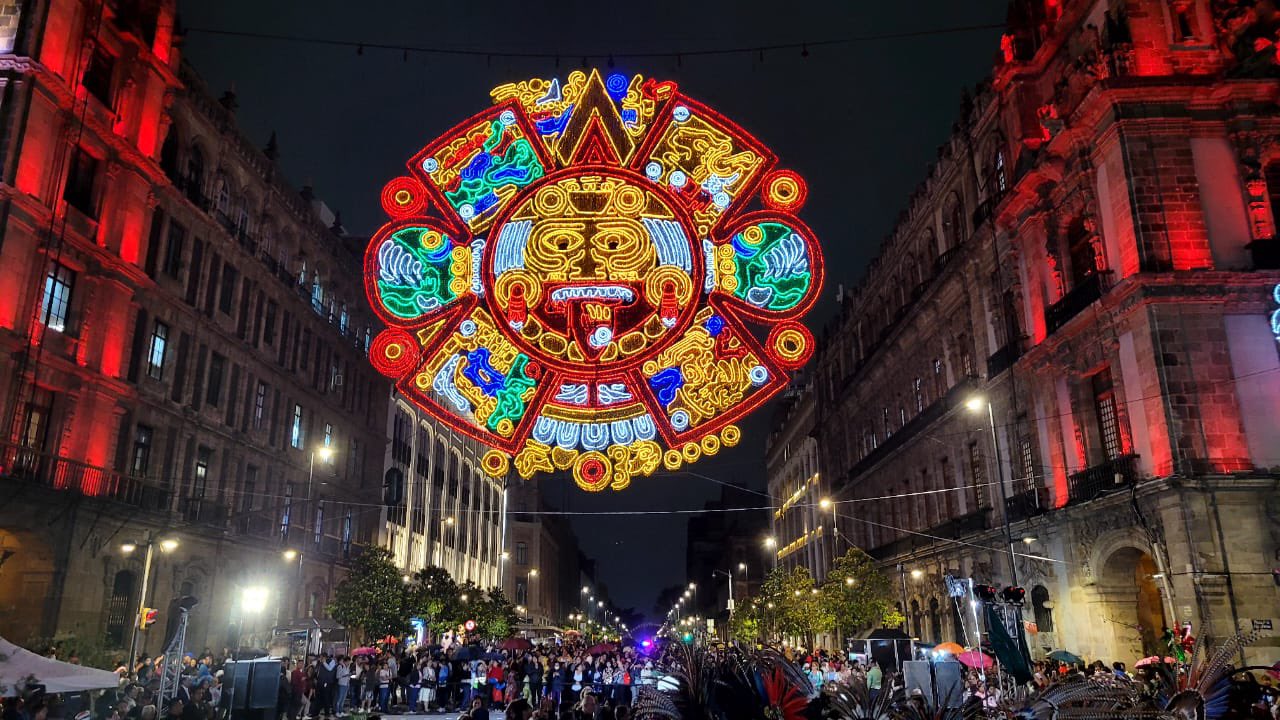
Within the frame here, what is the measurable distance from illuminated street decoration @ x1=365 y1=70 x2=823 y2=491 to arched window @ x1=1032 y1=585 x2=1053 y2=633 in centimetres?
2380

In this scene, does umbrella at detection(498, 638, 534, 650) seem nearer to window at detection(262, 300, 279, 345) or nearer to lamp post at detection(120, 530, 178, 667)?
lamp post at detection(120, 530, 178, 667)

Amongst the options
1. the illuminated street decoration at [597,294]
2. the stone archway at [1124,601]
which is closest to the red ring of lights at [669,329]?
the illuminated street decoration at [597,294]

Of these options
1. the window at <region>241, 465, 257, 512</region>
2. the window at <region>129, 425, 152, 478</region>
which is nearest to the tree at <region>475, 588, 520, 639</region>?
the window at <region>241, 465, 257, 512</region>

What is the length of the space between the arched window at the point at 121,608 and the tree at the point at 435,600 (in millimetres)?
17468

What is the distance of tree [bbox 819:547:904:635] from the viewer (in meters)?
43.7

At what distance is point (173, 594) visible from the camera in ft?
109

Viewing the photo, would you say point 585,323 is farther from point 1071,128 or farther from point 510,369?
point 1071,128

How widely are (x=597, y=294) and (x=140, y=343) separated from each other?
27.4 meters

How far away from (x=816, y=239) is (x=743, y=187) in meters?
1.22

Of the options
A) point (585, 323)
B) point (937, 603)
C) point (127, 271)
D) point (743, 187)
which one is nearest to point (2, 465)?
point (127, 271)

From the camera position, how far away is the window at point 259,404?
1628 inches

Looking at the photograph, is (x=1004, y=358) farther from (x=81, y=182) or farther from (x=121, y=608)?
(x=81, y=182)

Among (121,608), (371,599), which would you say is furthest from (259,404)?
(121,608)

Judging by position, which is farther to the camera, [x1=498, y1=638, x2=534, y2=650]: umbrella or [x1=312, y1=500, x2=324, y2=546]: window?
[x1=312, y1=500, x2=324, y2=546]: window
